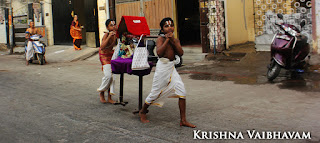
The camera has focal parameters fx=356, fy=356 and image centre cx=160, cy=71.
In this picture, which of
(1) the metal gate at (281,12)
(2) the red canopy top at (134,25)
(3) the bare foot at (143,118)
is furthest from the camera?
(1) the metal gate at (281,12)

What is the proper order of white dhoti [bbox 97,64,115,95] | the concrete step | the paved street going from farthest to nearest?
the concrete step
white dhoti [bbox 97,64,115,95]
the paved street

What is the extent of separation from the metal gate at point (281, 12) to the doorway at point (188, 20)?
200 inches

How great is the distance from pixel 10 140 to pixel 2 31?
815 inches

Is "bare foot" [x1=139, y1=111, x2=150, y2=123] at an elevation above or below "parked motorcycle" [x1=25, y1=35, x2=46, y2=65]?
below

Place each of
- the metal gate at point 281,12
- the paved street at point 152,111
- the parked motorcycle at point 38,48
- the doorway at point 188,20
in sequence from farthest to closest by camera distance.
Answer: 1. the doorway at point 188,20
2. the parked motorcycle at point 38,48
3. the metal gate at point 281,12
4. the paved street at point 152,111

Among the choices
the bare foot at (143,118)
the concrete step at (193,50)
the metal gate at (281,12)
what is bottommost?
the bare foot at (143,118)

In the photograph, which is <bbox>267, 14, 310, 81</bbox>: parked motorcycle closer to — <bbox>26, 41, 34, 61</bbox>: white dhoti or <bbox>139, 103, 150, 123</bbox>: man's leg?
<bbox>139, 103, 150, 123</bbox>: man's leg

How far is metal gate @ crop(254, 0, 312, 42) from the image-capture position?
10703 mm

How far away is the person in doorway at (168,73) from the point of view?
16.6 ft

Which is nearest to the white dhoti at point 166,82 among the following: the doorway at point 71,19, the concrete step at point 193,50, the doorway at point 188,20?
the concrete step at point 193,50

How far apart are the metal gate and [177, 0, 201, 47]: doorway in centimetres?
509

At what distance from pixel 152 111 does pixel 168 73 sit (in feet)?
3.95

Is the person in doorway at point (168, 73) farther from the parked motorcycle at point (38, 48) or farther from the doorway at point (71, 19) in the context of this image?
the doorway at point (71, 19)

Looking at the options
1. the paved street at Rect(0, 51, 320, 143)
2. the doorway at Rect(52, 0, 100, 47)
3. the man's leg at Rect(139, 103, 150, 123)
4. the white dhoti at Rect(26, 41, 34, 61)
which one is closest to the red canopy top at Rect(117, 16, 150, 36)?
the man's leg at Rect(139, 103, 150, 123)
